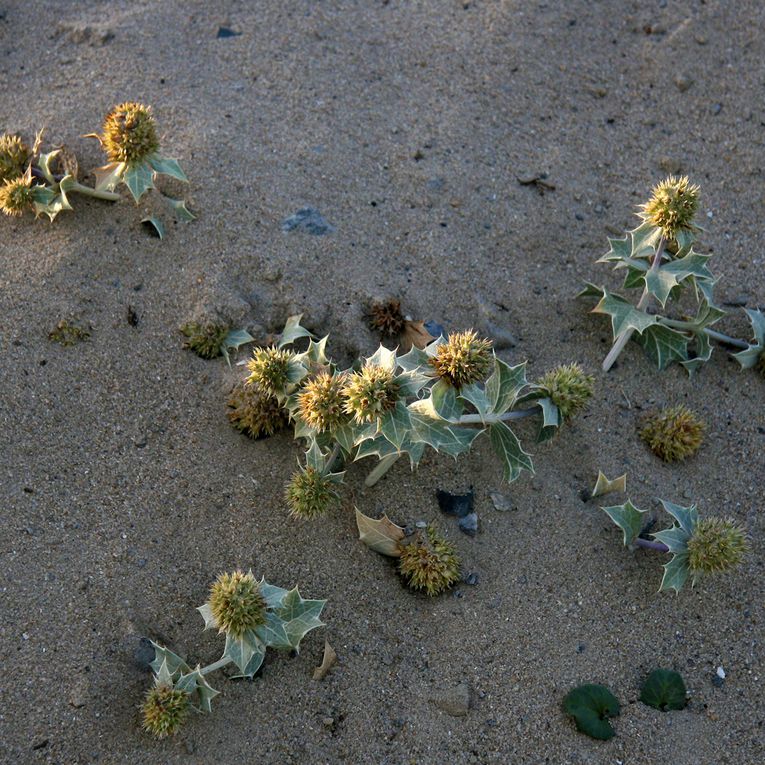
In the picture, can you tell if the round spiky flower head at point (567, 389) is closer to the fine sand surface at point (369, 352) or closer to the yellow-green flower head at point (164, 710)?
the fine sand surface at point (369, 352)

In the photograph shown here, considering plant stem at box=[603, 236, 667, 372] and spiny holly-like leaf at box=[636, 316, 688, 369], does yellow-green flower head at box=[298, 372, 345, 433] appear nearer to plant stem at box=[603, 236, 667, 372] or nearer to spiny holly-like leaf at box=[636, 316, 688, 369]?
plant stem at box=[603, 236, 667, 372]

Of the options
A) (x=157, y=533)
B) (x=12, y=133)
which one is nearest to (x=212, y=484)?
(x=157, y=533)

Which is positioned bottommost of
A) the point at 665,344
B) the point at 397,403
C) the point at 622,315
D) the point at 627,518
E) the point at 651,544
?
the point at 651,544

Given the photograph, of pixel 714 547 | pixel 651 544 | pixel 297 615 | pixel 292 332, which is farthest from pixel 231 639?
pixel 714 547

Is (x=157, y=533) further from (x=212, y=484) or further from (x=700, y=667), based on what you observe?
(x=700, y=667)

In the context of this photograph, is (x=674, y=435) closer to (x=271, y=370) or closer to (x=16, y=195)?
(x=271, y=370)
